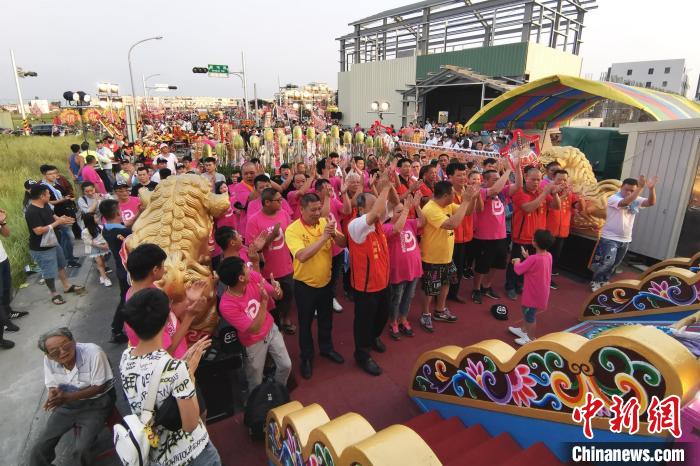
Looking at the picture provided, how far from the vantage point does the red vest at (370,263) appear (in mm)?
3438

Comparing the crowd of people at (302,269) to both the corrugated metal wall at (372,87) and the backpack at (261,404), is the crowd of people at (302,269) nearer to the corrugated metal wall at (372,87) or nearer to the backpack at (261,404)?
the backpack at (261,404)

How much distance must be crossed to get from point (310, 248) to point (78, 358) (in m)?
1.74

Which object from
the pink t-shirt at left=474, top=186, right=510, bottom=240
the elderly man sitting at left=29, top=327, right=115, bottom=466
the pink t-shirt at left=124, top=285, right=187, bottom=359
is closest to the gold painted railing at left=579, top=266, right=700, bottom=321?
the pink t-shirt at left=474, top=186, right=510, bottom=240

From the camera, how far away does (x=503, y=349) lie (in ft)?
7.79

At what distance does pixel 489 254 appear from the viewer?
500cm

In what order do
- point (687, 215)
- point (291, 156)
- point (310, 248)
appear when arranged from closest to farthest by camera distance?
1. point (310, 248)
2. point (687, 215)
3. point (291, 156)

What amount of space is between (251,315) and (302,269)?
27.9 inches

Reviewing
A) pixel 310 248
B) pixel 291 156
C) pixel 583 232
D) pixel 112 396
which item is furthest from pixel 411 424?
pixel 291 156

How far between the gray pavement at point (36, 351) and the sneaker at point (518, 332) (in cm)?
383

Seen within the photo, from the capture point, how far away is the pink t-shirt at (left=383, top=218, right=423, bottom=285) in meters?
3.92

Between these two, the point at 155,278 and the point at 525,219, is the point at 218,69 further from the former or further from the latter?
the point at 155,278

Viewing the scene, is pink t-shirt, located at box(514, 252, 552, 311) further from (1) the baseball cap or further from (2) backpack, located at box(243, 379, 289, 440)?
(2) backpack, located at box(243, 379, 289, 440)

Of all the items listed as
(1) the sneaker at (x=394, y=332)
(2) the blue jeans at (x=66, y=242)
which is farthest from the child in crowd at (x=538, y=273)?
(2) the blue jeans at (x=66, y=242)

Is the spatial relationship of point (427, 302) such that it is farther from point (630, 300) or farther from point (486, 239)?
point (630, 300)
